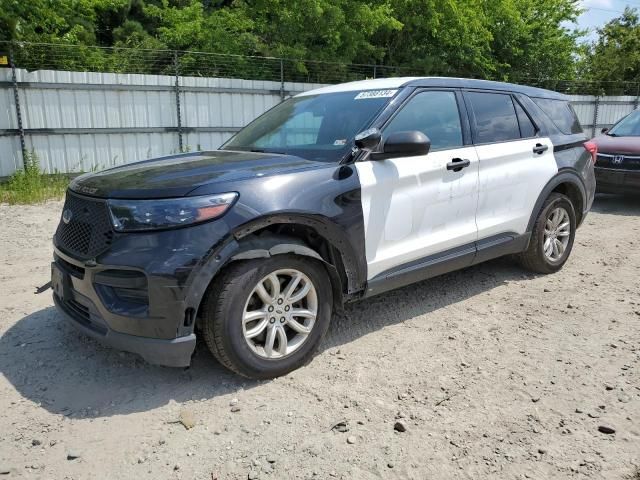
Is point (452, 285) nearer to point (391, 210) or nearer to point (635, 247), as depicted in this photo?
point (391, 210)

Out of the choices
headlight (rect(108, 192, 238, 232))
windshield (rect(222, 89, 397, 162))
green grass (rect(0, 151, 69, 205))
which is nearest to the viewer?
headlight (rect(108, 192, 238, 232))

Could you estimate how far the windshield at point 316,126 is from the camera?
3688 millimetres

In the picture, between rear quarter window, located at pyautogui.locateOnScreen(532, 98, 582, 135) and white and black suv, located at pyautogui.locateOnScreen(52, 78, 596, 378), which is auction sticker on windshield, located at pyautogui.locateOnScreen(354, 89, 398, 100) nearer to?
white and black suv, located at pyautogui.locateOnScreen(52, 78, 596, 378)

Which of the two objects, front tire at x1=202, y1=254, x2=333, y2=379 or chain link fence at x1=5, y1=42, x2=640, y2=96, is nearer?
front tire at x1=202, y1=254, x2=333, y2=379

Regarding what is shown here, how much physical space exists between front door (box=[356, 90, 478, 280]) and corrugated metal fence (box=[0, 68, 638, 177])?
8.28 meters

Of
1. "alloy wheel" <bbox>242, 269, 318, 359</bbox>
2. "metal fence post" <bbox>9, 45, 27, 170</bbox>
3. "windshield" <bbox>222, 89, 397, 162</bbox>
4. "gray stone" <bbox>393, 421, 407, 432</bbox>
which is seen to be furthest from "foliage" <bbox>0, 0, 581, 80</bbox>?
"gray stone" <bbox>393, 421, 407, 432</bbox>

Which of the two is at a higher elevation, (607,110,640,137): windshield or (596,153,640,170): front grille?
(607,110,640,137): windshield

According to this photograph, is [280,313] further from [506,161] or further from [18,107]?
[18,107]

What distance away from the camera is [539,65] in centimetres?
1978

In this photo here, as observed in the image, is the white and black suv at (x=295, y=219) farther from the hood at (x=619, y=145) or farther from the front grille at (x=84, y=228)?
the hood at (x=619, y=145)

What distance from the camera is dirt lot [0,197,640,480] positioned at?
2.54 m

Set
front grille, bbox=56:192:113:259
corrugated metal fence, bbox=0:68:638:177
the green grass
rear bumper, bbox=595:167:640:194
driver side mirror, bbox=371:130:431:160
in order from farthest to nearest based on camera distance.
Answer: corrugated metal fence, bbox=0:68:638:177 → the green grass → rear bumper, bbox=595:167:640:194 → driver side mirror, bbox=371:130:431:160 → front grille, bbox=56:192:113:259

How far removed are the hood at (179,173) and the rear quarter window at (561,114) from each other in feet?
9.42

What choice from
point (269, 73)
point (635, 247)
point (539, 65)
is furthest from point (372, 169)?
point (539, 65)
